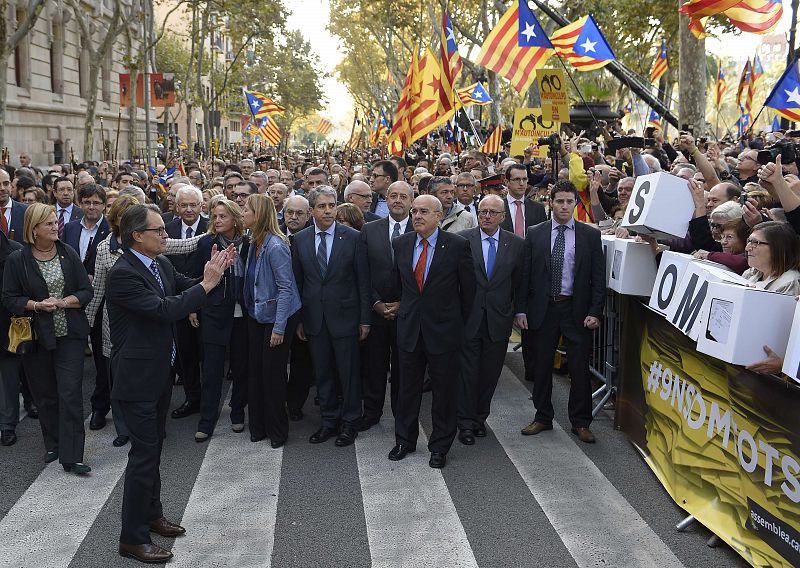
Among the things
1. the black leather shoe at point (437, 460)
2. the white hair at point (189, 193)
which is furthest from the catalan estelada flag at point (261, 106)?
the black leather shoe at point (437, 460)

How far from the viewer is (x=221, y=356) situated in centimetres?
802

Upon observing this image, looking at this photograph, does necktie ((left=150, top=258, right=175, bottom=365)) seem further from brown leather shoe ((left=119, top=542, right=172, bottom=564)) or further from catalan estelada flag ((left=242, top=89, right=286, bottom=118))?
catalan estelada flag ((left=242, top=89, right=286, bottom=118))

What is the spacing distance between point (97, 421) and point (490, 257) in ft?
13.0

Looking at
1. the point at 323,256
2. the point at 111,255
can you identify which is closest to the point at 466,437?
the point at 323,256

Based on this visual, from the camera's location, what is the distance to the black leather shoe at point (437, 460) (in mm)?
7134

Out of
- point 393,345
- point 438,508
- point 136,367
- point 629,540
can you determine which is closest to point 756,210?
point 629,540

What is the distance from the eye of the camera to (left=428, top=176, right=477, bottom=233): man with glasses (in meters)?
9.20

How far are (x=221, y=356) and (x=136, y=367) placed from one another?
2.62 metres

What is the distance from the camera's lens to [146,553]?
210 inches

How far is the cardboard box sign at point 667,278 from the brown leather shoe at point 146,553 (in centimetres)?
387

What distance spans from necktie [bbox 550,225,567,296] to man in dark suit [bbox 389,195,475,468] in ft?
2.94

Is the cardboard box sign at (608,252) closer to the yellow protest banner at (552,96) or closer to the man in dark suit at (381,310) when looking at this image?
the man in dark suit at (381,310)

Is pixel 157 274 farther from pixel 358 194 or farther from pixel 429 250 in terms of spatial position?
pixel 358 194

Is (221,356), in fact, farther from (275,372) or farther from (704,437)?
(704,437)
